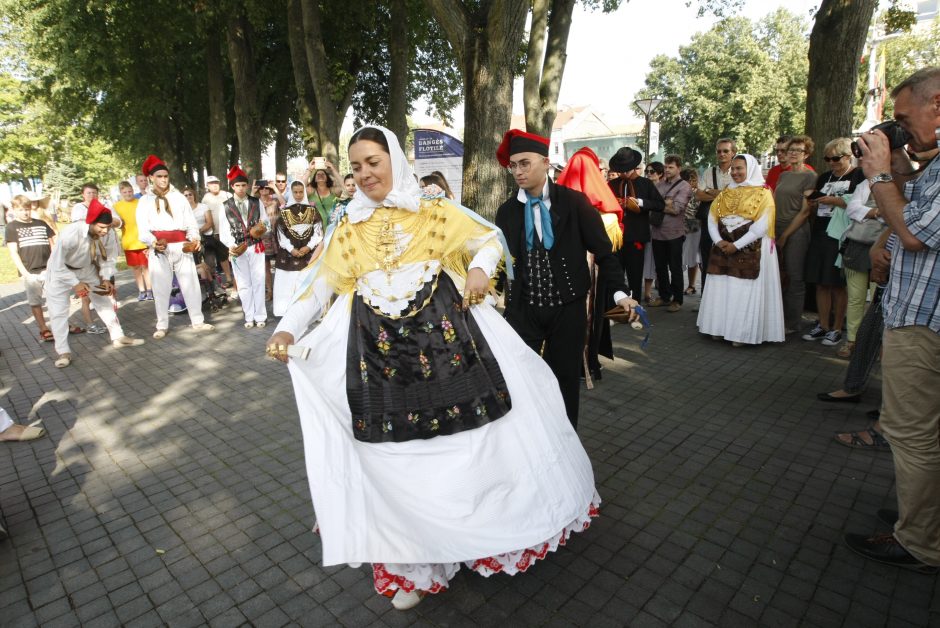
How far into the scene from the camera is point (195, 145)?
26125 millimetres

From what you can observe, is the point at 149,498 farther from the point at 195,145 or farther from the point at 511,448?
the point at 195,145

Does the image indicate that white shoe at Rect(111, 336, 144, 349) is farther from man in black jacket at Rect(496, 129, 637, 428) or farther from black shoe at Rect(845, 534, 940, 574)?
black shoe at Rect(845, 534, 940, 574)

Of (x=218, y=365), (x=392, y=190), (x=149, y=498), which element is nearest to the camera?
(x=392, y=190)

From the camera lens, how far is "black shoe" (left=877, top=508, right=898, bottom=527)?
11.1ft

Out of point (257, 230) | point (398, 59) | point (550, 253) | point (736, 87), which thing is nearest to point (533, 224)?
point (550, 253)

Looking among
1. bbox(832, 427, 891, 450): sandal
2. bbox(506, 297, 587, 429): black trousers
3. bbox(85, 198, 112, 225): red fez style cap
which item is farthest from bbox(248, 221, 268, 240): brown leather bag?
bbox(832, 427, 891, 450): sandal

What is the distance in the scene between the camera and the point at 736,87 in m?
43.8

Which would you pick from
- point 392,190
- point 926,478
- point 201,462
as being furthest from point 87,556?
point 926,478

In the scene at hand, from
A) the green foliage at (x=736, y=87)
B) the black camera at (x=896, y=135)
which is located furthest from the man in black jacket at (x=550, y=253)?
the green foliage at (x=736, y=87)

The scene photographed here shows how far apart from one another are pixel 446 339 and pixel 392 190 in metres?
0.80

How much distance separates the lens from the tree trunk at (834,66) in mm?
7770

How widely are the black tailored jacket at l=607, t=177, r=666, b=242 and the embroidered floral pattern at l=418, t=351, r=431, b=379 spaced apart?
625 centimetres

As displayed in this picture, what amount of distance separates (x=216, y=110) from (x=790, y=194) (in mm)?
15979

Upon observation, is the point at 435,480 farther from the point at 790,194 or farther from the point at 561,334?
the point at 790,194
